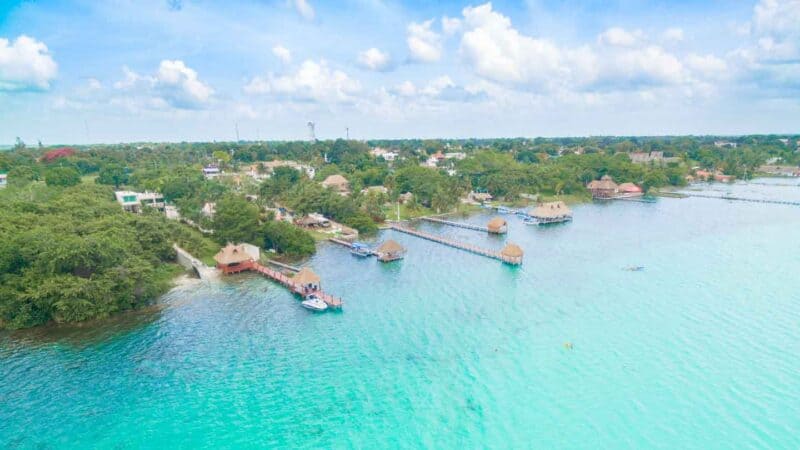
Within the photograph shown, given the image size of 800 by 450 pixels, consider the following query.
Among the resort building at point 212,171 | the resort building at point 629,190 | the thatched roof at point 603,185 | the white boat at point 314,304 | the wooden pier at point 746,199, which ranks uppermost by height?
the resort building at point 212,171

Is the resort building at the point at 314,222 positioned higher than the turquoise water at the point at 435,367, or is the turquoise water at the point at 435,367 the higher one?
the resort building at the point at 314,222

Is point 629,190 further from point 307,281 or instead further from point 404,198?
point 307,281

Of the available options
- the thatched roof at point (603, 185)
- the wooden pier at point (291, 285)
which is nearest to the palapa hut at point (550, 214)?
the thatched roof at point (603, 185)

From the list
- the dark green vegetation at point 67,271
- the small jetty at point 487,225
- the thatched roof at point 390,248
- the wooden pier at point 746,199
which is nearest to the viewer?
the dark green vegetation at point 67,271

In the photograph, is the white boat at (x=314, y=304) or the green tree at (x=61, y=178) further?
the green tree at (x=61, y=178)

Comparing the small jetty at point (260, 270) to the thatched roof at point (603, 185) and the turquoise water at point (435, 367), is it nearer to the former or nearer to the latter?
the turquoise water at point (435, 367)

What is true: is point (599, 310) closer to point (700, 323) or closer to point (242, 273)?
point (700, 323)
